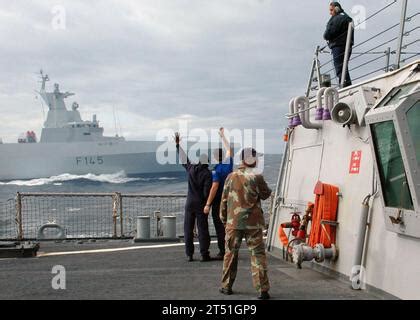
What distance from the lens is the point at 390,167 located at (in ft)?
16.1

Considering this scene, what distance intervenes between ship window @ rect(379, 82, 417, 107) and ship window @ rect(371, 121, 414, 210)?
232 millimetres

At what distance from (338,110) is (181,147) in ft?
9.13

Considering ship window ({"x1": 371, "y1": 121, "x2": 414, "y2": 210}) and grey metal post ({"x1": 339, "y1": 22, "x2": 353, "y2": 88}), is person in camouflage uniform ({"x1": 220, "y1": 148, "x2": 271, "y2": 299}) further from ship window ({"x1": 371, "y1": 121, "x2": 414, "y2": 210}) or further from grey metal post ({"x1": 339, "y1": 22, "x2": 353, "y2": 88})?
grey metal post ({"x1": 339, "y1": 22, "x2": 353, "y2": 88})

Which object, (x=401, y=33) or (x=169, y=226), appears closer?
(x=401, y=33)

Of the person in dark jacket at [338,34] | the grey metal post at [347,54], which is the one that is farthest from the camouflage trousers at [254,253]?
the person in dark jacket at [338,34]

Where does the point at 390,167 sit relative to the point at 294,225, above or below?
above

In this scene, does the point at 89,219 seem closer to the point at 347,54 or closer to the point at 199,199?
the point at 199,199

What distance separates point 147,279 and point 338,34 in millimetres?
5067

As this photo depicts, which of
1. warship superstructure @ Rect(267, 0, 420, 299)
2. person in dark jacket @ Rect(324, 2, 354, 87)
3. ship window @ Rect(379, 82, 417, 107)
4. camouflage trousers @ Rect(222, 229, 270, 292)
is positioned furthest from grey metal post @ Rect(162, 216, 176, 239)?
ship window @ Rect(379, 82, 417, 107)

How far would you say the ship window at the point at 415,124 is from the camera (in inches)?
174

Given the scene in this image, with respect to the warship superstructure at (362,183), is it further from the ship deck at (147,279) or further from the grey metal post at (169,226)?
the grey metal post at (169,226)

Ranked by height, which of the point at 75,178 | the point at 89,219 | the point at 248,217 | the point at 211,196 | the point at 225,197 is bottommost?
the point at 89,219

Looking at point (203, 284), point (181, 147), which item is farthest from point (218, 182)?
point (203, 284)

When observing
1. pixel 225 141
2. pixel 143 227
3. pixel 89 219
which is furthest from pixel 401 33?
pixel 89 219
